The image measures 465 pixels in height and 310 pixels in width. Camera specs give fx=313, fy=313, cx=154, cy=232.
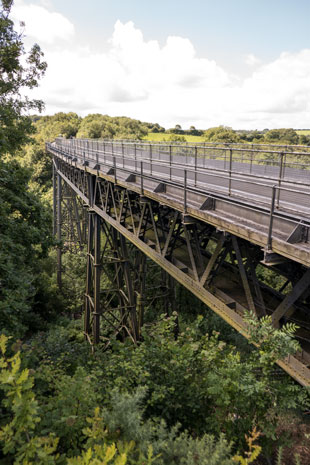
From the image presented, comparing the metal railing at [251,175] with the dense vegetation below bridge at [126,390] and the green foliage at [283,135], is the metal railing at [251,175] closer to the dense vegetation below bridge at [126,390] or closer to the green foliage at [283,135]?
the dense vegetation below bridge at [126,390]

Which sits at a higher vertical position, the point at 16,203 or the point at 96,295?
the point at 16,203

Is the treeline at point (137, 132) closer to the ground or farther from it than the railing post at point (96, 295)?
farther from it

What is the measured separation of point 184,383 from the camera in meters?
5.57

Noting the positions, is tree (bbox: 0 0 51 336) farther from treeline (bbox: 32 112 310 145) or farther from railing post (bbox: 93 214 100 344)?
treeline (bbox: 32 112 310 145)

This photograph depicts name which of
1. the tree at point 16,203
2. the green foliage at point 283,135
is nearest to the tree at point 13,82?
the tree at point 16,203

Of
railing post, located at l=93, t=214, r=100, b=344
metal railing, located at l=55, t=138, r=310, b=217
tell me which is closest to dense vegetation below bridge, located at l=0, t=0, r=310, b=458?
railing post, located at l=93, t=214, r=100, b=344

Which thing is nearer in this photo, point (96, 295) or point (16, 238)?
point (16, 238)

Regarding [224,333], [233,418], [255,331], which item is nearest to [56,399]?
[233,418]

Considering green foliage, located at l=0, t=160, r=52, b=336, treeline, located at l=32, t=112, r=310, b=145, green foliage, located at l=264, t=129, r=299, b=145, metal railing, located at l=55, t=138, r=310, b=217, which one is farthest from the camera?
treeline, located at l=32, t=112, r=310, b=145

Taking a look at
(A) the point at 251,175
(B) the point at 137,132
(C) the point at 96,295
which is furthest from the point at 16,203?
(B) the point at 137,132

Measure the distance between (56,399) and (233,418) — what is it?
2608mm

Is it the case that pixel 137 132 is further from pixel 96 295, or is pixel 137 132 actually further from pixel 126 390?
pixel 126 390

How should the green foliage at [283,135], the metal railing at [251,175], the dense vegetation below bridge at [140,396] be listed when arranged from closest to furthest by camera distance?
1. the dense vegetation below bridge at [140,396]
2. the metal railing at [251,175]
3. the green foliage at [283,135]

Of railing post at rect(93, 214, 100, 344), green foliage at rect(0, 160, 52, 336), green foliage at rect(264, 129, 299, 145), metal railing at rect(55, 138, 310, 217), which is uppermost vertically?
green foliage at rect(264, 129, 299, 145)
